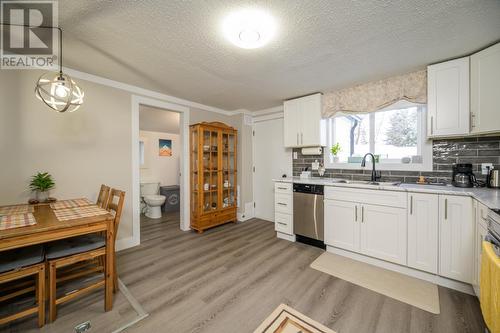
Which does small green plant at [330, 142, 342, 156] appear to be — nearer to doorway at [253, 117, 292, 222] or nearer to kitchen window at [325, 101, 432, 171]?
kitchen window at [325, 101, 432, 171]

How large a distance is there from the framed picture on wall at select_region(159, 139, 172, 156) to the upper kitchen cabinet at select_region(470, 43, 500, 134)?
564cm

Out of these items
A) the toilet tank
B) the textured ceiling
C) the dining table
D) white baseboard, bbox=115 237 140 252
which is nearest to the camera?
the dining table

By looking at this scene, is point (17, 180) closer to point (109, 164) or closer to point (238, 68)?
point (109, 164)

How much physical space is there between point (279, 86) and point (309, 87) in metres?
0.45

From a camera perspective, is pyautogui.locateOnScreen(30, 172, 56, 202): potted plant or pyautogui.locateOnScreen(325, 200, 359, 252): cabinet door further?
pyautogui.locateOnScreen(325, 200, 359, 252): cabinet door

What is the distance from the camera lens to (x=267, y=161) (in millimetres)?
4098

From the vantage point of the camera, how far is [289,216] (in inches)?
119

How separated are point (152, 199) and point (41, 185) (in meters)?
2.12

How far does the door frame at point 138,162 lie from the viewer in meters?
2.85

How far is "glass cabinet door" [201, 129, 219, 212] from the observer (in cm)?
358

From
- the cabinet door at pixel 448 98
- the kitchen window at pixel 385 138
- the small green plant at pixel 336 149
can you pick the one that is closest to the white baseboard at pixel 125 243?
the kitchen window at pixel 385 138

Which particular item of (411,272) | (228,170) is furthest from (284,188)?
(411,272)

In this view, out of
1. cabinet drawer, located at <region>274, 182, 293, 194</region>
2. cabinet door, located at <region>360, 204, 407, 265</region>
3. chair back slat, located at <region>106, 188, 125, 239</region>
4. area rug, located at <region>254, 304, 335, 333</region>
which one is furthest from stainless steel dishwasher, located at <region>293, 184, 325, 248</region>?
chair back slat, located at <region>106, 188, 125, 239</region>

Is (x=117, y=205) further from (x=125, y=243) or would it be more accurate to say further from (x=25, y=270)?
(x=125, y=243)
